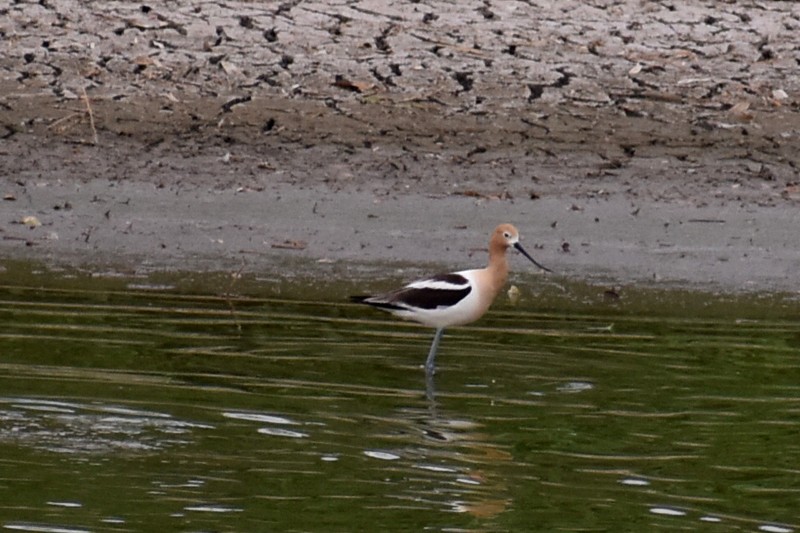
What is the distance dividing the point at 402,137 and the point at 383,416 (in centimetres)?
525

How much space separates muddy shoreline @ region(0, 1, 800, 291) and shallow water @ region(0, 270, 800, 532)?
110 cm

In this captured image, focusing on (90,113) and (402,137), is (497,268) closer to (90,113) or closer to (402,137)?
(402,137)

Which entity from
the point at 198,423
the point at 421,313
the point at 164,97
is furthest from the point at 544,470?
the point at 164,97

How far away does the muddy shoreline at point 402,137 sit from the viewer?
11.9m

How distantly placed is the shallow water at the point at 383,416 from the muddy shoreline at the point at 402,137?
110cm

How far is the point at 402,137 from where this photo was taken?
519 inches

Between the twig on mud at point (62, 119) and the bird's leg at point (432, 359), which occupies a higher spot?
the twig on mud at point (62, 119)

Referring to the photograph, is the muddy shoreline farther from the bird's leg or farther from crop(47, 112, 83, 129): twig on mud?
the bird's leg

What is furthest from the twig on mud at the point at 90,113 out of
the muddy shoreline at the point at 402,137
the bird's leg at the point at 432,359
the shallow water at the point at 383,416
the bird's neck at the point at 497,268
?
the bird's leg at the point at 432,359

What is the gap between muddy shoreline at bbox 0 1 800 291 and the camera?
11.9 m

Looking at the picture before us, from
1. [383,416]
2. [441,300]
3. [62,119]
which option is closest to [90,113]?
[62,119]

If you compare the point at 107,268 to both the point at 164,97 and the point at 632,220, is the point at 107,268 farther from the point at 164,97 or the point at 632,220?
the point at 632,220

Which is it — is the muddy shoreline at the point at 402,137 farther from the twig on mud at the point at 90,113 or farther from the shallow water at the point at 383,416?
the shallow water at the point at 383,416

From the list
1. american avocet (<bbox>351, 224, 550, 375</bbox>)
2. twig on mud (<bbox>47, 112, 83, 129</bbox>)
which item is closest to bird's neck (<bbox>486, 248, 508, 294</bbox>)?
american avocet (<bbox>351, 224, 550, 375</bbox>)
